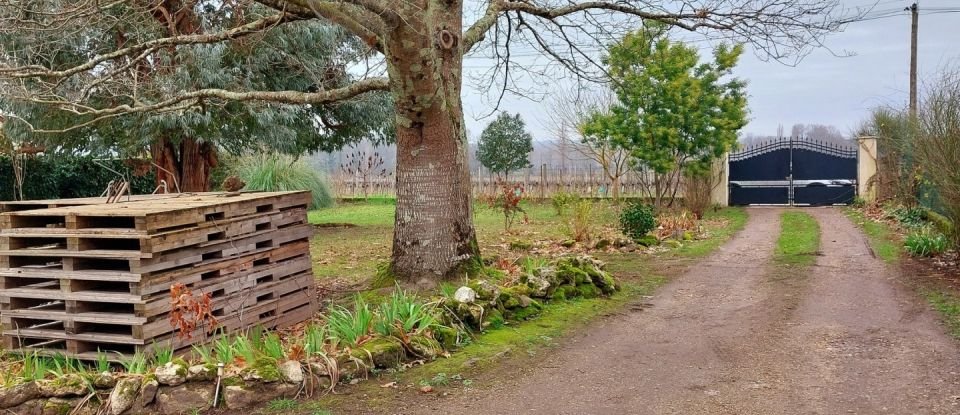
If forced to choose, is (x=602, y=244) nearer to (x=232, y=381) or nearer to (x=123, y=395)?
(x=232, y=381)

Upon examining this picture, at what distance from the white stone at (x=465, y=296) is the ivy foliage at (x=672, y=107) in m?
13.0

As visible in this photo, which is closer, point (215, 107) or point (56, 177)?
point (215, 107)

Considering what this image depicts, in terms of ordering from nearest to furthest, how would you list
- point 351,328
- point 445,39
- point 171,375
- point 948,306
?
point 171,375 → point 351,328 → point 948,306 → point 445,39

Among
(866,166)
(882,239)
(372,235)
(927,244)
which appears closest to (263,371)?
(927,244)

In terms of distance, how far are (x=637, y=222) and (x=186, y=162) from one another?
1044 centimetres

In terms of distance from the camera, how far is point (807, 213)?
2055 cm

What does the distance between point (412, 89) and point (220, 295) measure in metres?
2.66

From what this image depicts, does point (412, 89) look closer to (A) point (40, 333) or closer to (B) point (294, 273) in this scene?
(B) point (294, 273)

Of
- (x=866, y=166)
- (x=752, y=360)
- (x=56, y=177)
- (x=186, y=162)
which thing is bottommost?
(x=752, y=360)

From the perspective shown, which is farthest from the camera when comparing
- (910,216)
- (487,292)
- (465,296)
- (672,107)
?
(672,107)

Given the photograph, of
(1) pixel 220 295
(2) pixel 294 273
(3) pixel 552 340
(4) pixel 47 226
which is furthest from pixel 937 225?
(4) pixel 47 226

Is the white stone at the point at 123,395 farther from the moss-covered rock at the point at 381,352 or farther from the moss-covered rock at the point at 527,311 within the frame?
the moss-covered rock at the point at 527,311

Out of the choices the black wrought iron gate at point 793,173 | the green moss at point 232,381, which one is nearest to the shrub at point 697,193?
the black wrought iron gate at point 793,173

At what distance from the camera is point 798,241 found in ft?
44.7
